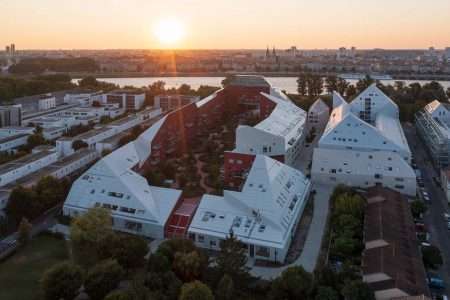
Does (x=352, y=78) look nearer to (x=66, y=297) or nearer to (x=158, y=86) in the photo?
(x=158, y=86)

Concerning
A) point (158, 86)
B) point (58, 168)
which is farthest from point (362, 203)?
point (158, 86)

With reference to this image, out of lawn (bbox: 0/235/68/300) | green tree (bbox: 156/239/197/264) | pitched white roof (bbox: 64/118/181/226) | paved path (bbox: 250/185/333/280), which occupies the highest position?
pitched white roof (bbox: 64/118/181/226)

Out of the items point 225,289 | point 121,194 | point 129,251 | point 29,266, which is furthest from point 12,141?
point 225,289

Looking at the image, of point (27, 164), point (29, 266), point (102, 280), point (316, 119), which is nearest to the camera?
point (102, 280)

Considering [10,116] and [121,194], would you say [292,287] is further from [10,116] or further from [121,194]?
[10,116]

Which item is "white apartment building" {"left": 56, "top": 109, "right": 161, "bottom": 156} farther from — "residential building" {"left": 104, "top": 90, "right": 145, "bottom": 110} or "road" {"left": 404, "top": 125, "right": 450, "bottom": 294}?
"road" {"left": 404, "top": 125, "right": 450, "bottom": 294}

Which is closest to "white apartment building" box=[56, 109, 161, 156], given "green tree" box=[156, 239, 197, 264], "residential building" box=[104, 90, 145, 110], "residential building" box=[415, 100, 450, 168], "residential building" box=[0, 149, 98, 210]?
"residential building" box=[0, 149, 98, 210]
